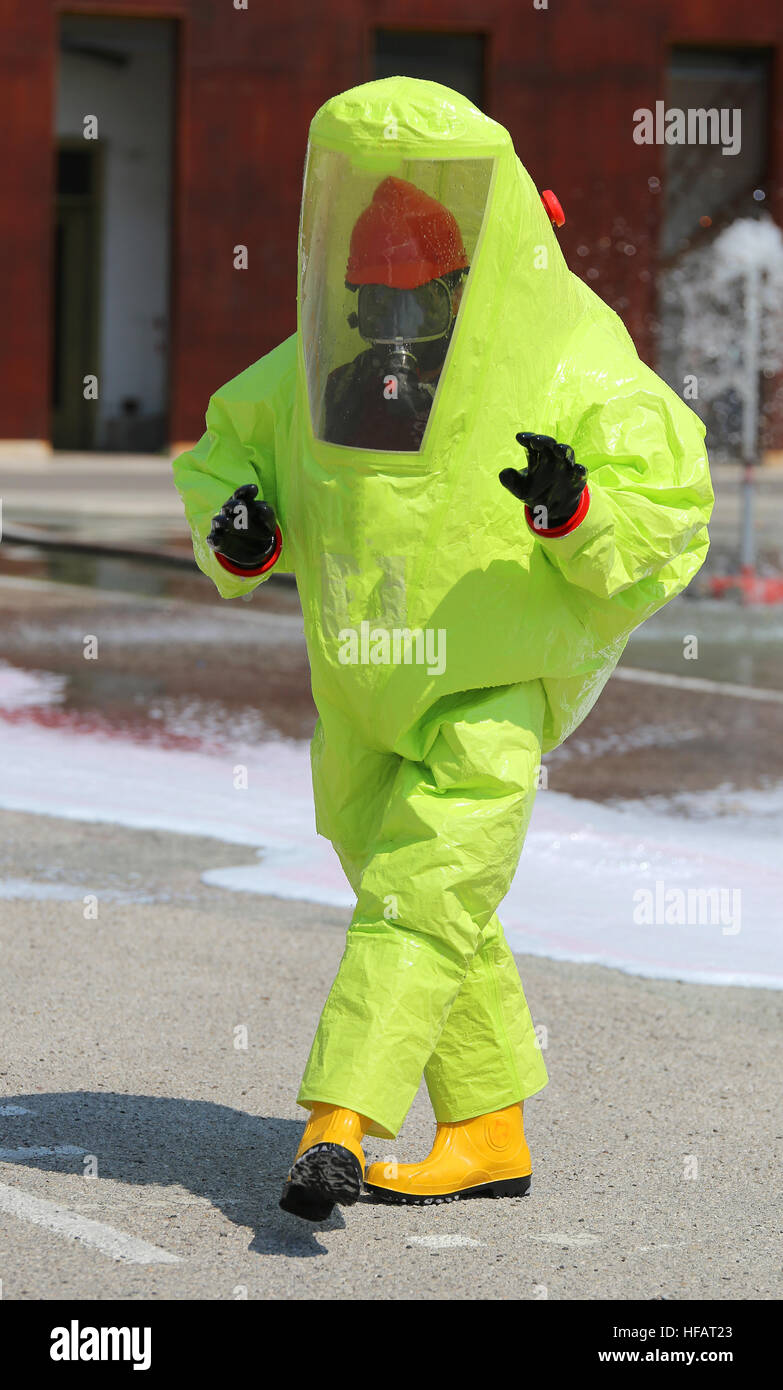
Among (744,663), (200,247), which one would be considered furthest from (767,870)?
(200,247)

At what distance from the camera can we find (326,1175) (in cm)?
350

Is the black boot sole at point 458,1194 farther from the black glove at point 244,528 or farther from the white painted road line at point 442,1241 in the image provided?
the black glove at point 244,528

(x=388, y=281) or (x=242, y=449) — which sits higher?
(x=388, y=281)

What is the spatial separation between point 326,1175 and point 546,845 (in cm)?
369

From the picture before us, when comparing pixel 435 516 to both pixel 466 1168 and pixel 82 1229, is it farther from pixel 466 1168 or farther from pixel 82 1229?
pixel 82 1229

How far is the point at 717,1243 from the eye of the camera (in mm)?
3902

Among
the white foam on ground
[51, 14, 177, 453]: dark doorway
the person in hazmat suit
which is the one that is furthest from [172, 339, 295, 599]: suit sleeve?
[51, 14, 177, 453]: dark doorway

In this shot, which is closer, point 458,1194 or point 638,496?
point 638,496

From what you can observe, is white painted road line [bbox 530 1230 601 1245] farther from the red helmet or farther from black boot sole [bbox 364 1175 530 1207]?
the red helmet

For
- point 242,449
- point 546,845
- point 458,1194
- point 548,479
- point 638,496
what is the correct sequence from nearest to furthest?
point 548,479
point 638,496
point 458,1194
point 242,449
point 546,845

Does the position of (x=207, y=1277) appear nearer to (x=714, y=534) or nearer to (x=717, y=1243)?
(x=717, y=1243)

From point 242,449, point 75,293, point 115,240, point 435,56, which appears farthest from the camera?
point 75,293

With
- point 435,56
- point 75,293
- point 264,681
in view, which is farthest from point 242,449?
point 75,293

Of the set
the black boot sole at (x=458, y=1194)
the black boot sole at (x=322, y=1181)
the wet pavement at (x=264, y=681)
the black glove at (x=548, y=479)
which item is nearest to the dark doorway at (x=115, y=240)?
the wet pavement at (x=264, y=681)
